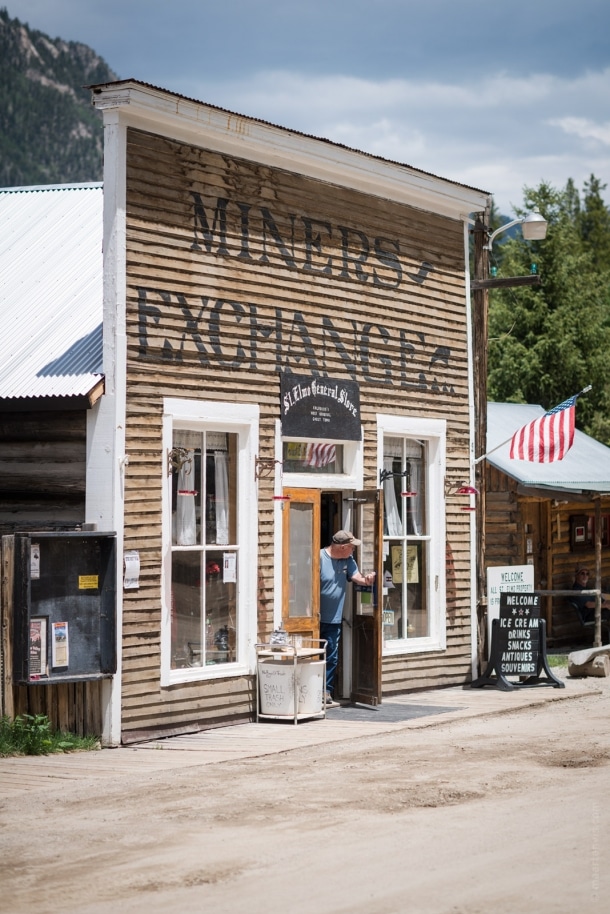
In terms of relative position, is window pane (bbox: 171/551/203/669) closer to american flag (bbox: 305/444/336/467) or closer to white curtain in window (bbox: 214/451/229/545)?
white curtain in window (bbox: 214/451/229/545)

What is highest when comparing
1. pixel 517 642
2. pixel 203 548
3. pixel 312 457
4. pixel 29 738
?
pixel 312 457

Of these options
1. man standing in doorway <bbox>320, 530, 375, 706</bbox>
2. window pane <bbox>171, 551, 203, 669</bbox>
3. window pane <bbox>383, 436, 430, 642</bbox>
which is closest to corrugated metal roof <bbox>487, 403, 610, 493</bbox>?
window pane <bbox>383, 436, 430, 642</bbox>

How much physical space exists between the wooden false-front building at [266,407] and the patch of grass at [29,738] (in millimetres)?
509

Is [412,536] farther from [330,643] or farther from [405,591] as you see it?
[330,643]

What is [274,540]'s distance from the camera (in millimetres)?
12891

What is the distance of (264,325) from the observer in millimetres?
12961

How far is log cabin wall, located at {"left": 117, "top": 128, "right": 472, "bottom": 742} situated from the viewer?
11.6 meters

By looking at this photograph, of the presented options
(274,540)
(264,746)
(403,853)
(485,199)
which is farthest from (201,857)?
(485,199)

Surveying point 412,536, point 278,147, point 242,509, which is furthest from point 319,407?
point 278,147

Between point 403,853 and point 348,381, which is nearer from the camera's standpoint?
point 403,853

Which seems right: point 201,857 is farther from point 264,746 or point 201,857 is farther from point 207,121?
point 207,121

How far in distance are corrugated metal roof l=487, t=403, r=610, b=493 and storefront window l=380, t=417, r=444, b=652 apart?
2.95 metres

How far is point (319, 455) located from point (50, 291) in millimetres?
3098

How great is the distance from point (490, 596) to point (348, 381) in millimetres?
3259
